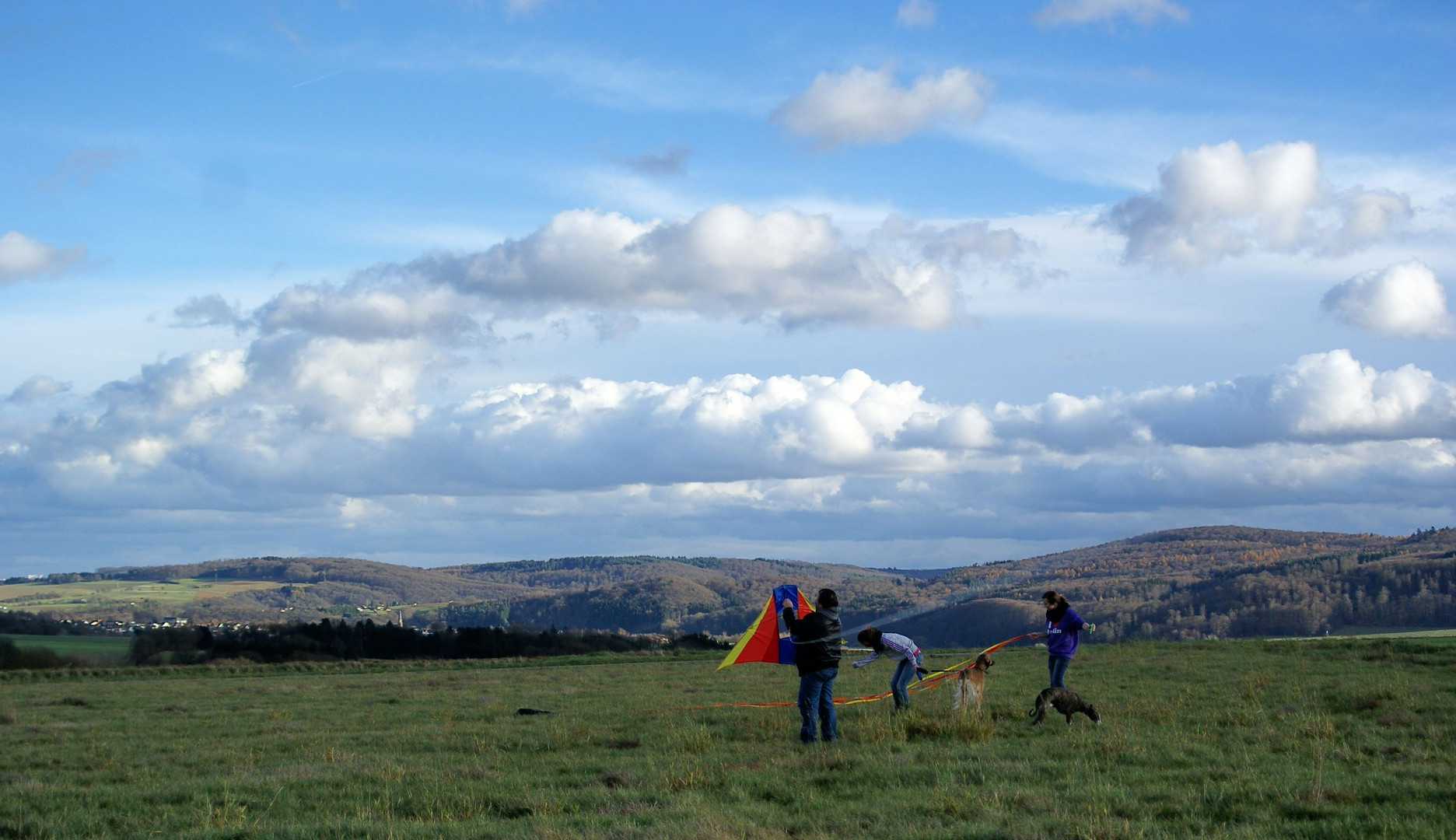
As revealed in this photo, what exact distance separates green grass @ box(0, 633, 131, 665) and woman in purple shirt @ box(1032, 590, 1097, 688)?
240 ft

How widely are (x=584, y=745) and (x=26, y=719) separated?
15279mm

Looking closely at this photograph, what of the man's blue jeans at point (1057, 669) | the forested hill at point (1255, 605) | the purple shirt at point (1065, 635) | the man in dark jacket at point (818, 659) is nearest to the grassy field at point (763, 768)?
the man in dark jacket at point (818, 659)

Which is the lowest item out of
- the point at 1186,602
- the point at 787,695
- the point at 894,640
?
the point at 1186,602

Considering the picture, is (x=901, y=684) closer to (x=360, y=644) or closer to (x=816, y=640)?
(x=816, y=640)

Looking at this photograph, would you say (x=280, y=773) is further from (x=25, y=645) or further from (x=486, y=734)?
(x=25, y=645)

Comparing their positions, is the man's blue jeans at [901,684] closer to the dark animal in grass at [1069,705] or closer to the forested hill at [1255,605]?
the dark animal in grass at [1069,705]

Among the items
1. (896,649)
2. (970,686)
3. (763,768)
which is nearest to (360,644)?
(896,649)

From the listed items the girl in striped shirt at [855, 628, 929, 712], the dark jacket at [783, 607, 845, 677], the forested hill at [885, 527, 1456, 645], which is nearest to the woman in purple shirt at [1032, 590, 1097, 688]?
the girl in striped shirt at [855, 628, 929, 712]

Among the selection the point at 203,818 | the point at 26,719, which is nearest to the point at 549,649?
the point at 26,719

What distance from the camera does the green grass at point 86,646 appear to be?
251ft

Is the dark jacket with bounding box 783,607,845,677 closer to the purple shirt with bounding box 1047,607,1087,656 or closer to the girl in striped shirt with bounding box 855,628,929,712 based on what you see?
the girl in striped shirt with bounding box 855,628,929,712

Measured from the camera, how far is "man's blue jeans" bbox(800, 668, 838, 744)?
1409cm

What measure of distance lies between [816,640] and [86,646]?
96.1m

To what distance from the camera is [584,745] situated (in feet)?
50.8
